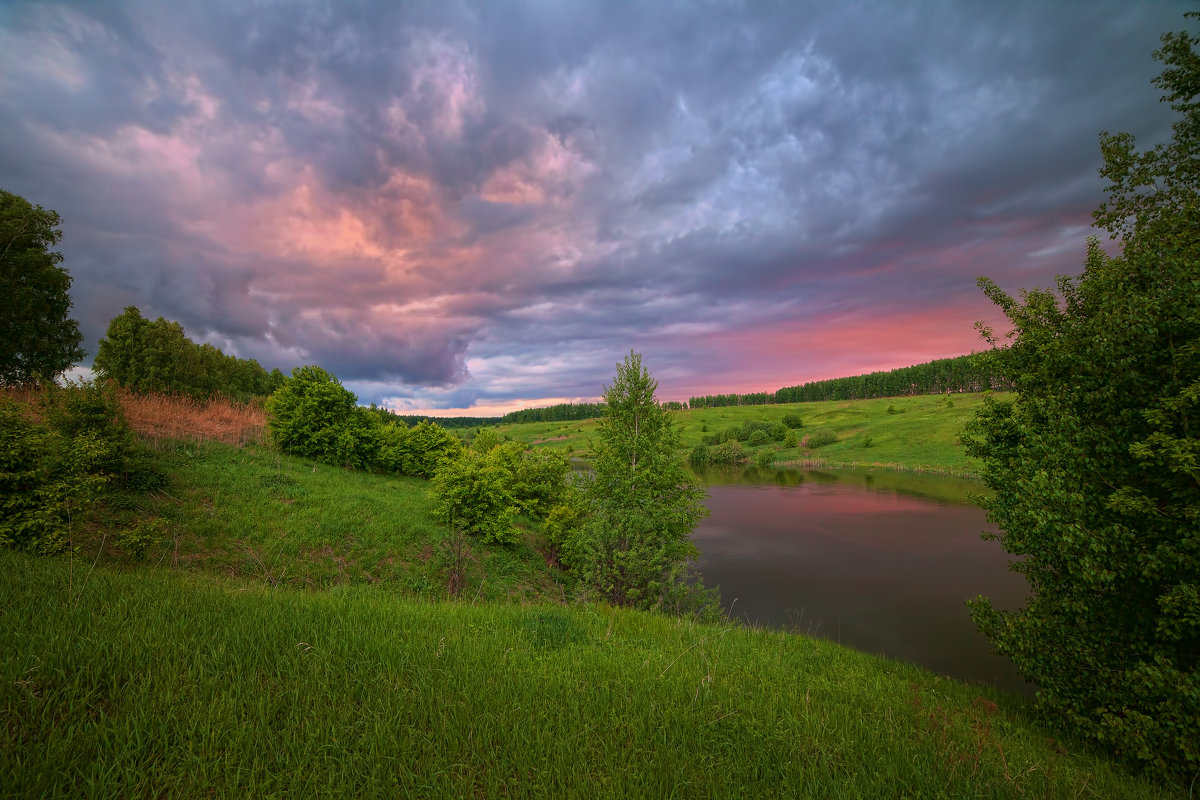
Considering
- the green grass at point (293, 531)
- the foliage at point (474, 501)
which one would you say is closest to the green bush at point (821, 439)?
the green grass at point (293, 531)

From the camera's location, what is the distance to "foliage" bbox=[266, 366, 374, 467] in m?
24.1

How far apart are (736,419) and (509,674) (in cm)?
13509

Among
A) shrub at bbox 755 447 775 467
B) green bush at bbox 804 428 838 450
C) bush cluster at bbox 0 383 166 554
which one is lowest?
shrub at bbox 755 447 775 467

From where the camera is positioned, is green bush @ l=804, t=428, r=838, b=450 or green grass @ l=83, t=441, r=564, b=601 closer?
green grass @ l=83, t=441, r=564, b=601

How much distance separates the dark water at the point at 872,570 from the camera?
21469 millimetres

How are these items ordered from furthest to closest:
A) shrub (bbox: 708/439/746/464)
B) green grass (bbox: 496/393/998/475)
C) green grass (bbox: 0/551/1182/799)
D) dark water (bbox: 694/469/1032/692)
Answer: shrub (bbox: 708/439/746/464)
green grass (bbox: 496/393/998/475)
dark water (bbox: 694/469/1032/692)
green grass (bbox: 0/551/1182/799)

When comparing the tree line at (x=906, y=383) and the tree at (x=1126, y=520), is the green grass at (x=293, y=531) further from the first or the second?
the tree line at (x=906, y=383)

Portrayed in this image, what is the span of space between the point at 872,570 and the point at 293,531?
34.6 metres

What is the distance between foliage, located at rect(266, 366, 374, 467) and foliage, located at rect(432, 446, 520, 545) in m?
9.54

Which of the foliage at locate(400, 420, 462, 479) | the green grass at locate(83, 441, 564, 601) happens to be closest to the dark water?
the green grass at locate(83, 441, 564, 601)

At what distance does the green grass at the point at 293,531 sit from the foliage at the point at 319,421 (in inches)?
88.9

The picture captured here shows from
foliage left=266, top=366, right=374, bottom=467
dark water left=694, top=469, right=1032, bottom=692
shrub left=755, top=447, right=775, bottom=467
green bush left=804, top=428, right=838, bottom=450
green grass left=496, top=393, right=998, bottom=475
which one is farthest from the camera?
green bush left=804, top=428, right=838, bottom=450

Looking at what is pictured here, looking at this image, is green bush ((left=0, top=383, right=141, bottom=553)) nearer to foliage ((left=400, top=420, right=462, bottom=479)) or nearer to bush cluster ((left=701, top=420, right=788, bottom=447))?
foliage ((left=400, top=420, right=462, bottom=479))

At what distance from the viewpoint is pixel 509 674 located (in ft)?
12.2
